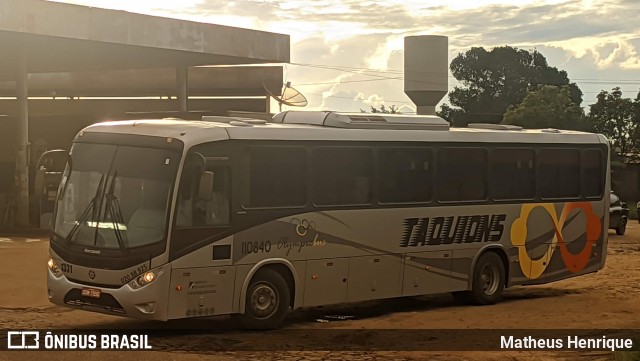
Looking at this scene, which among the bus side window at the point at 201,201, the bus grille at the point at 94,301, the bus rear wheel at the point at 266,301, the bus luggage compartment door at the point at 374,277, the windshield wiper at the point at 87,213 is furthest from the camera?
the bus luggage compartment door at the point at 374,277

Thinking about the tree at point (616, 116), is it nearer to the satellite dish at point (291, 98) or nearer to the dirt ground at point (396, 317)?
the satellite dish at point (291, 98)

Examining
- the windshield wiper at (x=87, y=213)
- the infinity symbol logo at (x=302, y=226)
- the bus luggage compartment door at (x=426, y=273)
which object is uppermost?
the windshield wiper at (x=87, y=213)

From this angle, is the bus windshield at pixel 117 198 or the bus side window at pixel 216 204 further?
the bus side window at pixel 216 204

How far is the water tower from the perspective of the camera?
7200 cm

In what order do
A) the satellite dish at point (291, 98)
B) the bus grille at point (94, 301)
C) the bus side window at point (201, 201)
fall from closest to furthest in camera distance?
the bus grille at point (94, 301) < the bus side window at point (201, 201) < the satellite dish at point (291, 98)

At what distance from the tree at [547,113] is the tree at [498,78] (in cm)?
2519

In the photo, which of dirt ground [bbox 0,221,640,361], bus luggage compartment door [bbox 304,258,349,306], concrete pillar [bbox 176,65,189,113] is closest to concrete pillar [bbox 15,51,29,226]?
A: concrete pillar [bbox 176,65,189,113]

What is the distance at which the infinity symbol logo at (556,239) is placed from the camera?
18.8 m

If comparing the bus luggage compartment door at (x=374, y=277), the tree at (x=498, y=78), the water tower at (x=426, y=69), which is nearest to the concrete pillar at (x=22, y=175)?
the bus luggage compartment door at (x=374, y=277)

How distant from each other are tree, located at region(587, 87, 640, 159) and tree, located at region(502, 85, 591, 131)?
349 cm

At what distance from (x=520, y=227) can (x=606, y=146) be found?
2997 mm

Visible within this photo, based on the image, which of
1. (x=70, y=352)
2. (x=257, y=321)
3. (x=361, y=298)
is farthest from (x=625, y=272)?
(x=70, y=352)

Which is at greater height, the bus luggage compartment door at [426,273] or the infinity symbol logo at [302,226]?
the infinity symbol logo at [302,226]

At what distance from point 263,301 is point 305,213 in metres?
1.44
